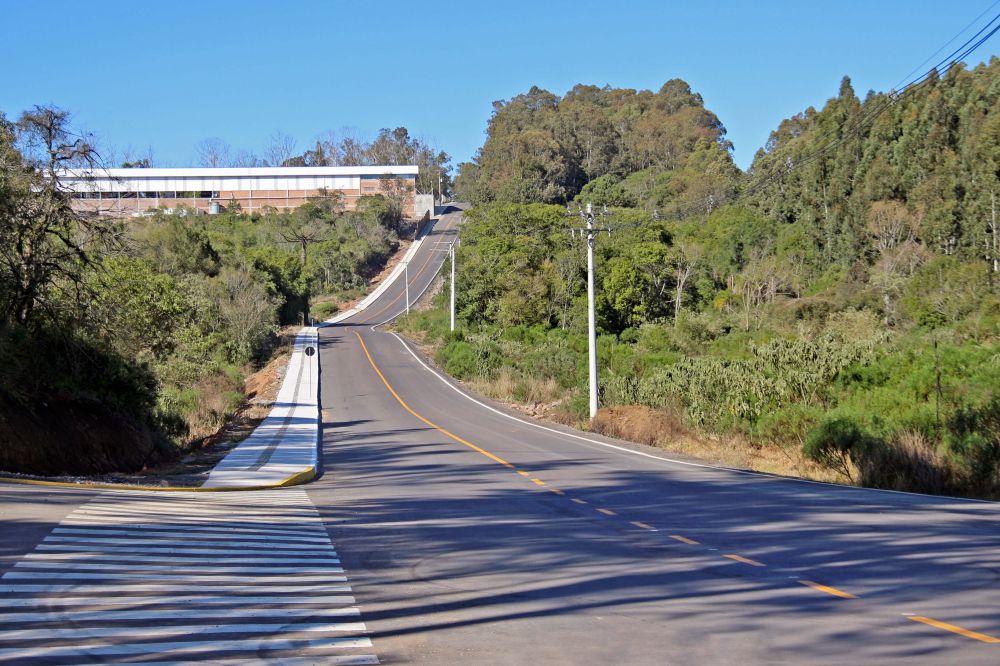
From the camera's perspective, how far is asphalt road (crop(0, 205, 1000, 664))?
676cm

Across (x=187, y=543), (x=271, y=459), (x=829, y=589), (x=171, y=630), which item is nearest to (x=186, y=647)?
(x=171, y=630)

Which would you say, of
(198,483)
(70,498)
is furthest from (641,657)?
(198,483)

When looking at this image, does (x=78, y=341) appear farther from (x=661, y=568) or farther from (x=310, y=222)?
(x=310, y=222)

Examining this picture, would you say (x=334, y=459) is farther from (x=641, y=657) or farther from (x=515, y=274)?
(x=515, y=274)

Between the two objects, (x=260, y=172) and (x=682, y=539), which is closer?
(x=682, y=539)

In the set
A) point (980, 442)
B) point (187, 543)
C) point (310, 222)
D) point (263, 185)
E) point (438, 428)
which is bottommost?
point (438, 428)

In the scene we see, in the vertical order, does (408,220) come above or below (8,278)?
above

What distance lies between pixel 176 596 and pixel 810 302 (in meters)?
59.6

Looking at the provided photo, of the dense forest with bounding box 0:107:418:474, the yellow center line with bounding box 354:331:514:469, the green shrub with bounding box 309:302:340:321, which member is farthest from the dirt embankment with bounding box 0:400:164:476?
the green shrub with bounding box 309:302:340:321

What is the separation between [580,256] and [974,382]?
48954 mm

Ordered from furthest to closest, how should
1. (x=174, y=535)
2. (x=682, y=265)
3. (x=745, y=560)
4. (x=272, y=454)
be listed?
(x=682, y=265)
(x=272, y=454)
(x=174, y=535)
(x=745, y=560)

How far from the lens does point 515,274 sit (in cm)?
7381

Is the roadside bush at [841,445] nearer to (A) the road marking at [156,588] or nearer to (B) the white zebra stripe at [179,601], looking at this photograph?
(A) the road marking at [156,588]

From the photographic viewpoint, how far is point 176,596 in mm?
7715
